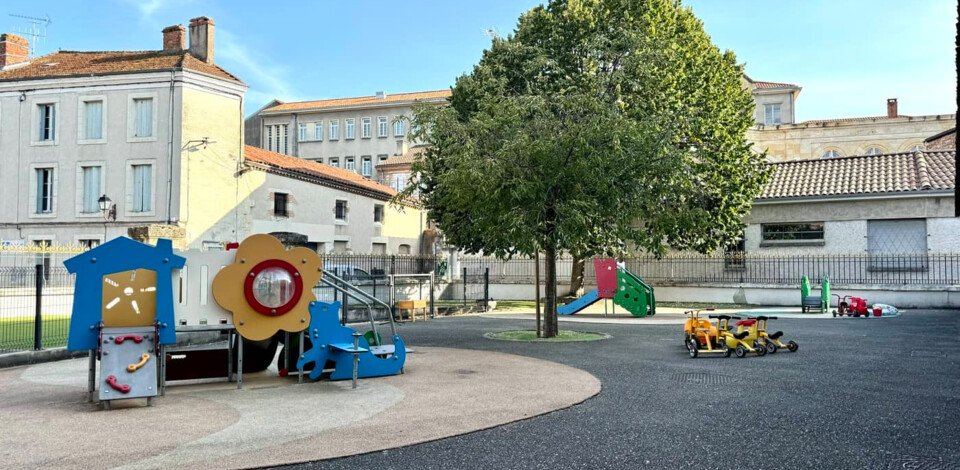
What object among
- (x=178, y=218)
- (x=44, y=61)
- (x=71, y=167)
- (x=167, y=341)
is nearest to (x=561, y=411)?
(x=167, y=341)

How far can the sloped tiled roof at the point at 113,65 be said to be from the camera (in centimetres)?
3438

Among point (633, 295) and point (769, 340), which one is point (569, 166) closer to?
point (769, 340)

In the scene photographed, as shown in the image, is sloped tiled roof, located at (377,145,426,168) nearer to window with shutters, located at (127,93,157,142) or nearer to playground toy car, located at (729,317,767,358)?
window with shutters, located at (127,93,157,142)

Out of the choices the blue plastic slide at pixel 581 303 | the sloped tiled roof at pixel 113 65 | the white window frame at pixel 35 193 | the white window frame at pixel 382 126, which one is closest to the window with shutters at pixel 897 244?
the blue plastic slide at pixel 581 303

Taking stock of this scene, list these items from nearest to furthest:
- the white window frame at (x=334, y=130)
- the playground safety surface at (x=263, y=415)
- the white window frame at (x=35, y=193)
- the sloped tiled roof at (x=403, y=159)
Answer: the playground safety surface at (x=263, y=415)
the white window frame at (x=35, y=193)
the sloped tiled roof at (x=403, y=159)
the white window frame at (x=334, y=130)

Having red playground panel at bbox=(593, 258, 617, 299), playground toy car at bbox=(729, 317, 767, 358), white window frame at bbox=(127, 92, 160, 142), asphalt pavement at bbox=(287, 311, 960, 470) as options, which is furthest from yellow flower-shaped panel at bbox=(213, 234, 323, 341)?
white window frame at bbox=(127, 92, 160, 142)

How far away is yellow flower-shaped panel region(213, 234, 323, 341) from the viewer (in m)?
9.83

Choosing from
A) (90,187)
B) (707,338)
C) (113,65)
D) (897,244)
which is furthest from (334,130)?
(707,338)

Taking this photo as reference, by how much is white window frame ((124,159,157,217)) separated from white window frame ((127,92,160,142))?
1.00 meters

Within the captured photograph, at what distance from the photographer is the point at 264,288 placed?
9.94m

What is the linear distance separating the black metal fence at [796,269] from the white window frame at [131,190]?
1657 centimetres

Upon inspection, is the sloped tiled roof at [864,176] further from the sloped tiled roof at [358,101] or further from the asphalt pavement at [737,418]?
the sloped tiled roof at [358,101]

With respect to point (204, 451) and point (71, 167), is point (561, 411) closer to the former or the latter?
point (204, 451)

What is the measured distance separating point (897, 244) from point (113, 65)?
3495 cm
